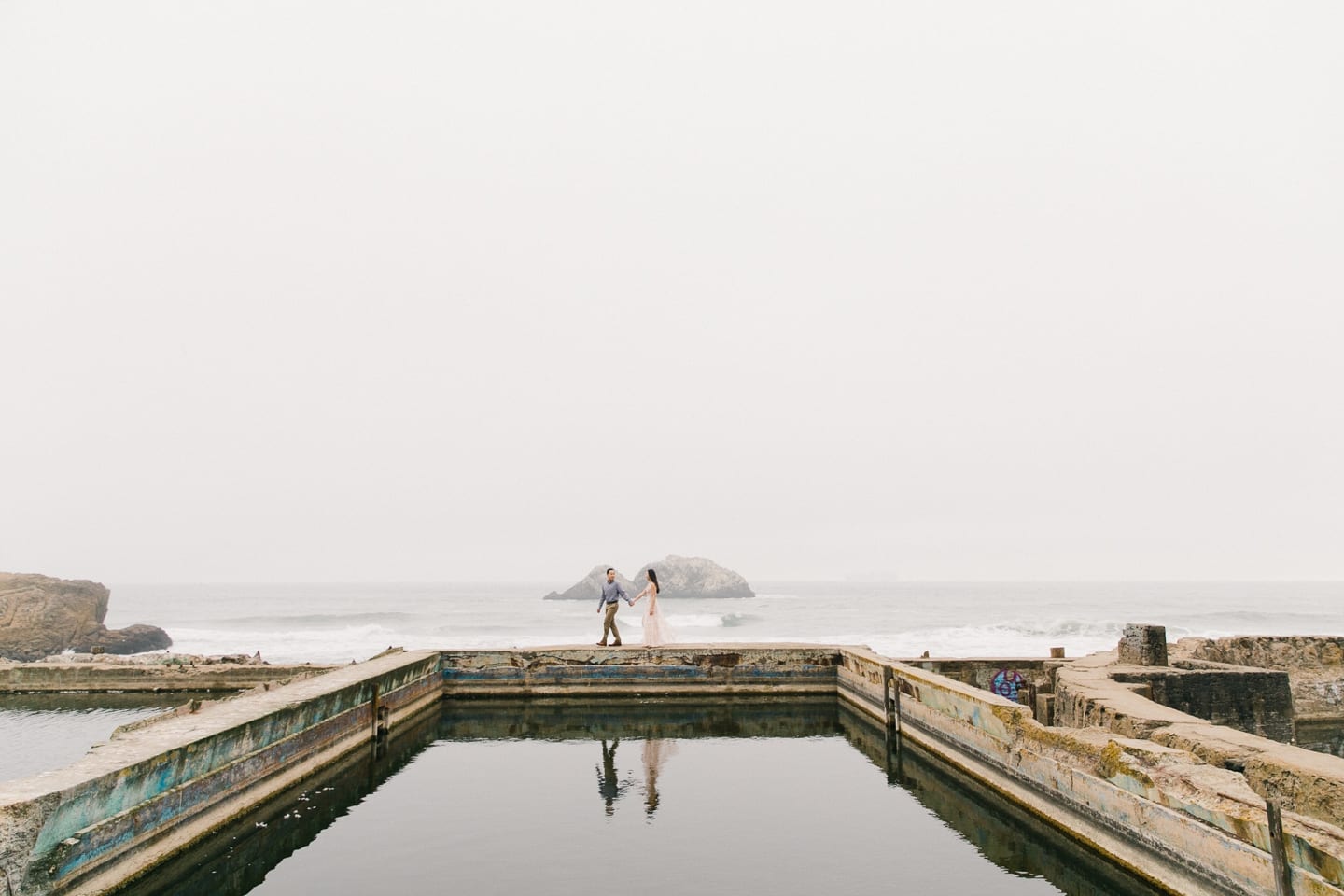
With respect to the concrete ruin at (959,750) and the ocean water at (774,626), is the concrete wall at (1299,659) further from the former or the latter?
the ocean water at (774,626)

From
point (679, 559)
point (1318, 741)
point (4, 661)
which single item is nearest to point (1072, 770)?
point (1318, 741)

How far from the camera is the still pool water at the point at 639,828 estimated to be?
247 inches

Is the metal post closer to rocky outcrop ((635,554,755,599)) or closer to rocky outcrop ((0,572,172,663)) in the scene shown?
rocky outcrop ((0,572,172,663))

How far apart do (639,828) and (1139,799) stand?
187 inches

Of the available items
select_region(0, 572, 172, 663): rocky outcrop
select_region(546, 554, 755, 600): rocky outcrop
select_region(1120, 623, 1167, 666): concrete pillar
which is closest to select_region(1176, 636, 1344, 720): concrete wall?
select_region(1120, 623, 1167, 666): concrete pillar

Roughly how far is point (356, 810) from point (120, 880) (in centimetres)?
258

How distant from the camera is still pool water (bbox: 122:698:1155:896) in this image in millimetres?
6262

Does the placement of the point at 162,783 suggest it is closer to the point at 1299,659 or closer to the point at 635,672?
the point at 635,672

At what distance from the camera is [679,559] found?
5566 inches

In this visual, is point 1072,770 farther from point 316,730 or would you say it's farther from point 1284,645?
point 1284,645

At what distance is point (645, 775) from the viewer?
9617mm

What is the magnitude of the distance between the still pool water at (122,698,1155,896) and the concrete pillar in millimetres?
4358

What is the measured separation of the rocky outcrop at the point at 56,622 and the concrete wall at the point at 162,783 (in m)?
45.8

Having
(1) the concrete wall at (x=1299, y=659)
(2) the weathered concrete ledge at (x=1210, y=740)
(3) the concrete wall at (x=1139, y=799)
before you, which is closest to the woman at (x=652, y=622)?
(3) the concrete wall at (x=1139, y=799)
